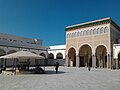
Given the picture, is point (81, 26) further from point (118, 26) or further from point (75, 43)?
point (118, 26)

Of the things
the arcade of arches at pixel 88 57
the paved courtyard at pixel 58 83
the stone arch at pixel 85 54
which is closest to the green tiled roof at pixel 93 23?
the arcade of arches at pixel 88 57

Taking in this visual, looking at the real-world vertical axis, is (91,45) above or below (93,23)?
below

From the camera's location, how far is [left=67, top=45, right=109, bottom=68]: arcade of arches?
106 feet

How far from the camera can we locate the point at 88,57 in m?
35.5

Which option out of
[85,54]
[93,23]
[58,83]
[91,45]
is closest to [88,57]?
[85,54]

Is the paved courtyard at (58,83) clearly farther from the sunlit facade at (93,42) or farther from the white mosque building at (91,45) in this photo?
the sunlit facade at (93,42)

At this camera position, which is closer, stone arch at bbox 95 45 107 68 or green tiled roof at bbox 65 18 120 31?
green tiled roof at bbox 65 18 120 31

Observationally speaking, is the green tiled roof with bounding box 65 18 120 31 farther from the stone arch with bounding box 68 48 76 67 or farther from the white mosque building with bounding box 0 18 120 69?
the stone arch with bounding box 68 48 76 67

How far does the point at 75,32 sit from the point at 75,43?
7.77 ft

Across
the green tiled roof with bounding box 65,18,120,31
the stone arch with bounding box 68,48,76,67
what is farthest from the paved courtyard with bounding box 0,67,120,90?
the stone arch with bounding box 68,48,76,67

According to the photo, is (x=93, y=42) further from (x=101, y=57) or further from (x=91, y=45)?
(x=101, y=57)

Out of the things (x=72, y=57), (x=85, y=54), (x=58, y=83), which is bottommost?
(x=58, y=83)

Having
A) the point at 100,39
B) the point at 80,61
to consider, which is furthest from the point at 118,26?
the point at 80,61

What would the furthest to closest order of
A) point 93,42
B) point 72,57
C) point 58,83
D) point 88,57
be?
point 72,57, point 88,57, point 93,42, point 58,83
